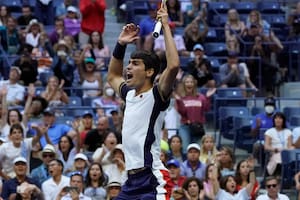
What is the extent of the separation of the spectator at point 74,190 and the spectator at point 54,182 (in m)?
0.29

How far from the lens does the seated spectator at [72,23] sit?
22172mm

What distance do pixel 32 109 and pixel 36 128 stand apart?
1.30 m

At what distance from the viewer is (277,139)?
59.3 ft

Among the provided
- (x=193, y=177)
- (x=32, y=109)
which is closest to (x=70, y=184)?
(x=193, y=177)

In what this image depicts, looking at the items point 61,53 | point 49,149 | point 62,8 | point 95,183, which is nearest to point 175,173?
point 95,183

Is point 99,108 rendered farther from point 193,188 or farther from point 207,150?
point 193,188

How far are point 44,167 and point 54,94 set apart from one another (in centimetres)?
270

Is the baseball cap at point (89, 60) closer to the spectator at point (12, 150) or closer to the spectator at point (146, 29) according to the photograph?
the spectator at point (146, 29)

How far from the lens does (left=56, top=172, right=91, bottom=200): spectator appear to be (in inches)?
592

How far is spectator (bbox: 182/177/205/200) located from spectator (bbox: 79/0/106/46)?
6579mm

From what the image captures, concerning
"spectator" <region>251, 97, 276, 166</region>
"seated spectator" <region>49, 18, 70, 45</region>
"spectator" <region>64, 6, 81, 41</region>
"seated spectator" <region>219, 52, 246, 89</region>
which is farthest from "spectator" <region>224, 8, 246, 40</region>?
"spectator" <region>251, 97, 276, 166</region>

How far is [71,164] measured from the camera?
17.1 meters

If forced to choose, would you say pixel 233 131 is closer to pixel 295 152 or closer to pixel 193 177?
pixel 295 152

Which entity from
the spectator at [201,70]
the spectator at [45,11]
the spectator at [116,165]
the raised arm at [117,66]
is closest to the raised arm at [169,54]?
the raised arm at [117,66]
